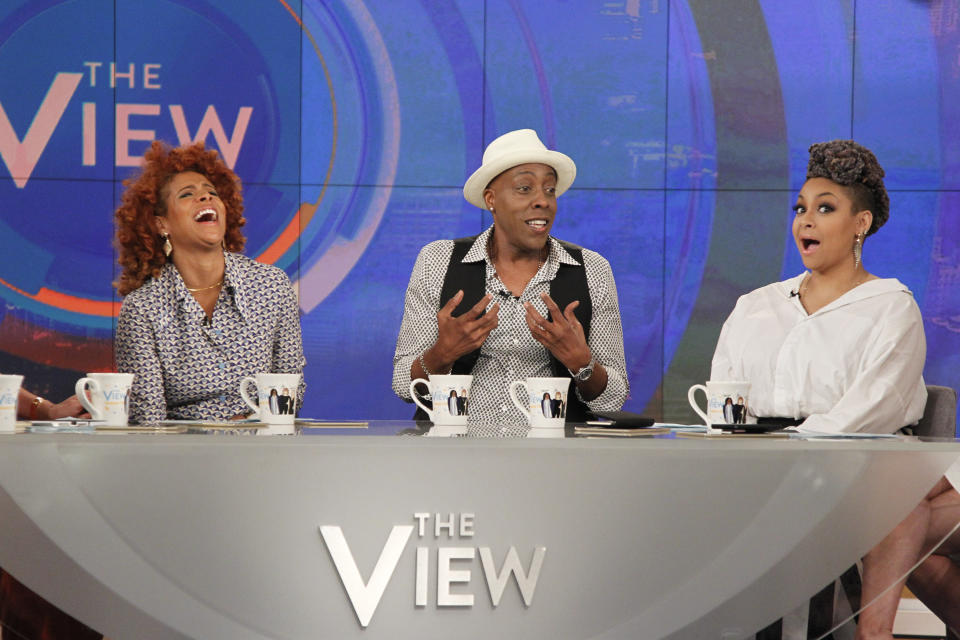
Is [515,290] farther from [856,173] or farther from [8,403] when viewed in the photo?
[8,403]

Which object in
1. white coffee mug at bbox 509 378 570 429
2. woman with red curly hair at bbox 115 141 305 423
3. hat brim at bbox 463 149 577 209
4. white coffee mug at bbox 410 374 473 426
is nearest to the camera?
white coffee mug at bbox 509 378 570 429

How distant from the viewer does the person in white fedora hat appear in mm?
2703

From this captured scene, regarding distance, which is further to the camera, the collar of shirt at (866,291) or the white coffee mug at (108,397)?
the collar of shirt at (866,291)

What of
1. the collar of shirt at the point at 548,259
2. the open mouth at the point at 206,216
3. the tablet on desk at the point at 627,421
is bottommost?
the tablet on desk at the point at 627,421

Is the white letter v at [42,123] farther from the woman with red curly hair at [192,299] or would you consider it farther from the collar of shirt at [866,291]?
the collar of shirt at [866,291]

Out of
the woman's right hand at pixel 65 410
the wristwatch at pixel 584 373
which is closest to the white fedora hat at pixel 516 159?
the wristwatch at pixel 584 373

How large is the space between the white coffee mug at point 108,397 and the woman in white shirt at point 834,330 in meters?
1.39

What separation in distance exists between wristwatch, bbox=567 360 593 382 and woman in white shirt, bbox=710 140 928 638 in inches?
12.5

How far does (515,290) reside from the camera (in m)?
2.87

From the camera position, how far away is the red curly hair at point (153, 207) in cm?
272

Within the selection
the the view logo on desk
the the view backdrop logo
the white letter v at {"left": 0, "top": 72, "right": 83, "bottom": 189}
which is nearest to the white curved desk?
the the view logo on desk

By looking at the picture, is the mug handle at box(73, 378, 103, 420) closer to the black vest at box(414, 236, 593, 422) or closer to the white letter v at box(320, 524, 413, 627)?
the white letter v at box(320, 524, 413, 627)

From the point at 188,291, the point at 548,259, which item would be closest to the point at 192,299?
the point at 188,291

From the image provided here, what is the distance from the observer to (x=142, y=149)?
4410 millimetres
